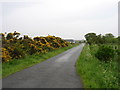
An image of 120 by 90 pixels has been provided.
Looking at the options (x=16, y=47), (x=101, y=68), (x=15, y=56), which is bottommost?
(x=101, y=68)

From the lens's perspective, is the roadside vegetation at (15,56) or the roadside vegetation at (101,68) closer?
the roadside vegetation at (101,68)

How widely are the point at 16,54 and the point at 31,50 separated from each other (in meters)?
3.58

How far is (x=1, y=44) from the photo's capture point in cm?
1163

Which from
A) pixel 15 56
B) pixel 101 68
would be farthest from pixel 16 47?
pixel 101 68

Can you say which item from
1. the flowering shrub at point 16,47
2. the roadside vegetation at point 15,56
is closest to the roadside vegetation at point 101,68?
the roadside vegetation at point 15,56

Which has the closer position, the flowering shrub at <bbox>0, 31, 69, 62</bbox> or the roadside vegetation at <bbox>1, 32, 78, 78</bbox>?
the roadside vegetation at <bbox>1, 32, 78, 78</bbox>

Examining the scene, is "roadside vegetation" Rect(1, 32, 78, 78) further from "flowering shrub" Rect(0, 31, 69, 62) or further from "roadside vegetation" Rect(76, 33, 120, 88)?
"roadside vegetation" Rect(76, 33, 120, 88)

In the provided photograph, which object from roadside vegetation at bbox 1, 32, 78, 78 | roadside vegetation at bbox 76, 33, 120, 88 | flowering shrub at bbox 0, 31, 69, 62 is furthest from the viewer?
flowering shrub at bbox 0, 31, 69, 62

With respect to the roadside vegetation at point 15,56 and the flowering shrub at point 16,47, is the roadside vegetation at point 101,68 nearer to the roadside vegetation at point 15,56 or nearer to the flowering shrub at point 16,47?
the roadside vegetation at point 15,56

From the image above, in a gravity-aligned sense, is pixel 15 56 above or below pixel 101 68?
above

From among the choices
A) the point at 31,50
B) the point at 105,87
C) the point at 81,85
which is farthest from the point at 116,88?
the point at 31,50

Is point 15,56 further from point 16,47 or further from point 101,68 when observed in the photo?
point 101,68

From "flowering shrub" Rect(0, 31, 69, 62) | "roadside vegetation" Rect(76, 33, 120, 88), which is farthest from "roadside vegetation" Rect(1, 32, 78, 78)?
"roadside vegetation" Rect(76, 33, 120, 88)

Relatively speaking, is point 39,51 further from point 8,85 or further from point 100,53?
point 8,85
